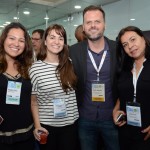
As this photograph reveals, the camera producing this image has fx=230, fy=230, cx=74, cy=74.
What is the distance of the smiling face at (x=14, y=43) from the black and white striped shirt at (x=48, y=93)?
0.64 feet

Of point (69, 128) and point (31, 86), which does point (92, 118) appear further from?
point (31, 86)

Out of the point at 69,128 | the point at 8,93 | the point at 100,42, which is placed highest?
the point at 100,42

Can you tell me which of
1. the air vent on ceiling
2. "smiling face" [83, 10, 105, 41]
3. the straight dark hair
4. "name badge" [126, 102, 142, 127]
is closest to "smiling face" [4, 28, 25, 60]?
"smiling face" [83, 10, 105, 41]

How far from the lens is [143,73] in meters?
1.87

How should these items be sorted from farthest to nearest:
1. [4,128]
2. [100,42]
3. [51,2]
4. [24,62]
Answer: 1. [51,2]
2. [100,42]
3. [24,62]
4. [4,128]

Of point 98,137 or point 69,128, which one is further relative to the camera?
point 98,137

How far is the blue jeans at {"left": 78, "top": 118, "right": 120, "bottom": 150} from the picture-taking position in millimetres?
2199

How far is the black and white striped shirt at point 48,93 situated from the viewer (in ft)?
6.36

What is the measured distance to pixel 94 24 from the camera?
2.22 metres

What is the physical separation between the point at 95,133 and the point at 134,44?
3.07 feet

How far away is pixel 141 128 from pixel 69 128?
0.60 meters

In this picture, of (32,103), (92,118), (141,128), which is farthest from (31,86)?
(141,128)

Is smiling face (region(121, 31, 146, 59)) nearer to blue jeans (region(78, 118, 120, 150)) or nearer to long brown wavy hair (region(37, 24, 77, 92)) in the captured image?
long brown wavy hair (region(37, 24, 77, 92))

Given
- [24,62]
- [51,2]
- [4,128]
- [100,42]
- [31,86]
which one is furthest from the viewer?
[51,2]
